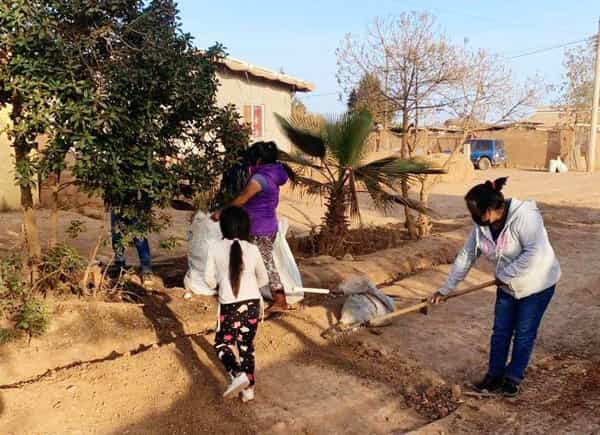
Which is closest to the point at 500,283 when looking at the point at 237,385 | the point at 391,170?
the point at 237,385

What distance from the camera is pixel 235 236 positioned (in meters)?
3.76

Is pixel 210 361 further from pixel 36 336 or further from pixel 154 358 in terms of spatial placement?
pixel 36 336

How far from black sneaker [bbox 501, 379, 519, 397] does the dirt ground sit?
0.06m

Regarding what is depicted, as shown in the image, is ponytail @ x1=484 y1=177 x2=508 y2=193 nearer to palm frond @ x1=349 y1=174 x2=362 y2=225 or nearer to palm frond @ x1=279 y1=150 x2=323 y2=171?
palm frond @ x1=349 y1=174 x2=362 y2=225

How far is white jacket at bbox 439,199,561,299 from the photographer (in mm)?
3777

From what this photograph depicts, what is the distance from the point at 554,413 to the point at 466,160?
67.5 ft

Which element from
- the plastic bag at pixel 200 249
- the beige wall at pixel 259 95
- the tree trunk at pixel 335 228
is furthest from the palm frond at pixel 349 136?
the beige wall at pixel 259 95

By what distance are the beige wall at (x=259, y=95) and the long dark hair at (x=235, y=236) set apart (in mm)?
10259

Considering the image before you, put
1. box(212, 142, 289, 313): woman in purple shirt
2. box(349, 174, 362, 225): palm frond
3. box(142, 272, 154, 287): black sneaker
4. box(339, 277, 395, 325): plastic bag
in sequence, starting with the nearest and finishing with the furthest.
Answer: box(212, 142, 289, 313): woman in purple shirt → box(339, 277, 395, 325): plastic bag → box(142, 272, 154, 287): black sneaker → box(349, 174, 362, 225): palm frond

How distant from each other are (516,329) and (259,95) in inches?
480

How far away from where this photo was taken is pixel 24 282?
4.58m

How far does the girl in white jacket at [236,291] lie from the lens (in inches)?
147

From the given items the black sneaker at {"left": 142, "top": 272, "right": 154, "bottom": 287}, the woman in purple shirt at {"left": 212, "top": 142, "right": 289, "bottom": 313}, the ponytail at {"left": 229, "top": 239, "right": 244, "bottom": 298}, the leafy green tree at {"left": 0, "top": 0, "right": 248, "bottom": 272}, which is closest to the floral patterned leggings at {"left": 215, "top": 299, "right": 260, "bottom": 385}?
the ponytail at {"left": 229, "top": 239, "right": 244, "bottom": 298}

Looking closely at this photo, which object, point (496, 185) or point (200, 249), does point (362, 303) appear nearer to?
point (200, 249)
